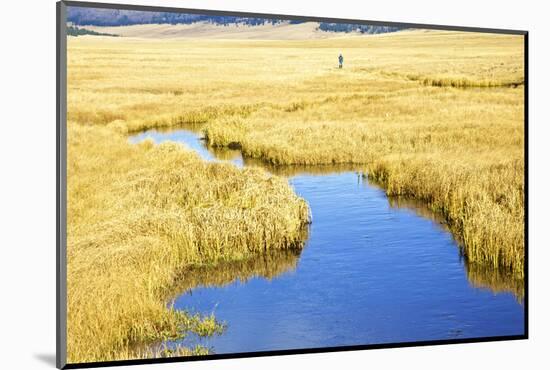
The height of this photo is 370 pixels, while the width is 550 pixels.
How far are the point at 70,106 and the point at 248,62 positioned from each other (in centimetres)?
165

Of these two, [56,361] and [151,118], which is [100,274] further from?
[151,118]

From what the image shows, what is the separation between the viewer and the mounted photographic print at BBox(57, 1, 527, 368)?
7.68 meters

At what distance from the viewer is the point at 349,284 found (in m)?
8.48

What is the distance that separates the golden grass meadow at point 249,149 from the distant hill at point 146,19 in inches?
5.3

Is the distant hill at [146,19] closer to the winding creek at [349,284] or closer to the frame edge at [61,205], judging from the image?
the frame edge at [61,205]

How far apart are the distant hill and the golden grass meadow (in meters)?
0.13

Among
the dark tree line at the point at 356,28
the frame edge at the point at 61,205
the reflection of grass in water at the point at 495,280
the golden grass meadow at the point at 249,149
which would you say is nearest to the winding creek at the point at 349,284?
the reflection of grass in water at the point at 495,280

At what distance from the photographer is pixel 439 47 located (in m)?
8.90

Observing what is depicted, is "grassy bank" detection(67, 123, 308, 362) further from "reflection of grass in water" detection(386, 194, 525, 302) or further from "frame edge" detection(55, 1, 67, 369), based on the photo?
"reflection of grass in water" detection(386, 194, 525, 302)

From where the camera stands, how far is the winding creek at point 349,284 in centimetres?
811

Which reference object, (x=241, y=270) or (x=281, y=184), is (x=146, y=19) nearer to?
(x=281, y=184)

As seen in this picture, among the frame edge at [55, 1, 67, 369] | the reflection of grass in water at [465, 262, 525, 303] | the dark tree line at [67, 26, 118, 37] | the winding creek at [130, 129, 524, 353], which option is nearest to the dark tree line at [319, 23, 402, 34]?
the winding creek at [130, 129, 524, 353]

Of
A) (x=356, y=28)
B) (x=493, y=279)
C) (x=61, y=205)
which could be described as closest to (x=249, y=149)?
(x=356, y=28)

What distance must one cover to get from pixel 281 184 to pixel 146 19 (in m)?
1.87
